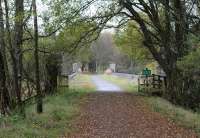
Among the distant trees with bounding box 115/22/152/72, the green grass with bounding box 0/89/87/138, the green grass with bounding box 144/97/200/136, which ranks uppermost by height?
the distant trees with bounding box 115/22/152/72

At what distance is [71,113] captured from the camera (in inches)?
804

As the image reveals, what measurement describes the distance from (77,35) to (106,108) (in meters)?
10.5

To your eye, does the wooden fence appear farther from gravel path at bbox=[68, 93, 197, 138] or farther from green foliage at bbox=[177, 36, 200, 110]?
gravel path at bbox=[68, 93, 197, 138]

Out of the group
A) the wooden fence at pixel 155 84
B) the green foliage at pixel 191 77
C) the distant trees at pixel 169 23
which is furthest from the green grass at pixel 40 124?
the wooden fence at pixel 155 84

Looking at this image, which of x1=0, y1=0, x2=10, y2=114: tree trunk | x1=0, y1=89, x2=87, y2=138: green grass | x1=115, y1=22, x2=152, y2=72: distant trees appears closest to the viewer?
x1=0, y1=89, x2=87, y2=138: green grass

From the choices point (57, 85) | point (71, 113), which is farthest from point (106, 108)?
point (57, 85)

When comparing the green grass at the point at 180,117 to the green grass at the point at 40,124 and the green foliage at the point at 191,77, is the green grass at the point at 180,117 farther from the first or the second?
the green grass at the point at 40,124

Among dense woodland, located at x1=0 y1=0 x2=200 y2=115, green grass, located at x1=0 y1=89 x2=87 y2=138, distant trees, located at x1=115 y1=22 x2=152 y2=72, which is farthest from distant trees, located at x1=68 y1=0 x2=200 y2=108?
green grass, located at x1=0 y1=89 x2=87 y2=138

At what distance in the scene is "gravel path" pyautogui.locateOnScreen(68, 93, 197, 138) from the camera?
15.2 metres

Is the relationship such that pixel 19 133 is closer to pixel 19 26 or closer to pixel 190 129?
pixel 190 129

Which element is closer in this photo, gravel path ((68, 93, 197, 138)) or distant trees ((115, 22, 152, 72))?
gravel path ((68, 93, 197, 138))

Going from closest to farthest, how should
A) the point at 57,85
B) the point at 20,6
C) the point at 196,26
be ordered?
the point at 20,6, the point at 196,26, the point at 57,85

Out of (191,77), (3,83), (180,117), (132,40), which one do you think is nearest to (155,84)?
(132,40)

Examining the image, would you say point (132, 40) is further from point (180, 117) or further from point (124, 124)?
point (124, 124)
